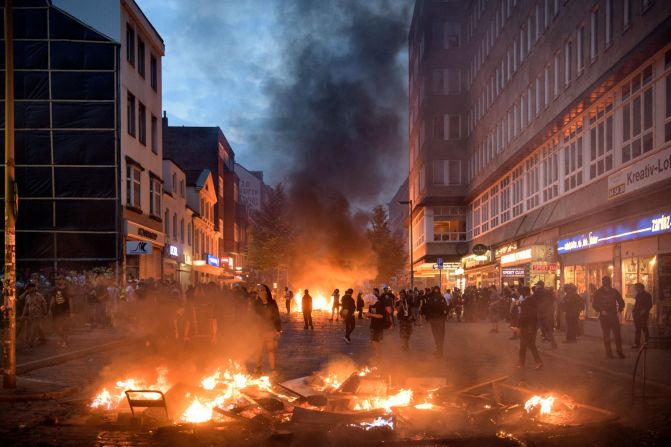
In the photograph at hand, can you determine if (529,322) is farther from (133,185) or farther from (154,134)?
(154,134)

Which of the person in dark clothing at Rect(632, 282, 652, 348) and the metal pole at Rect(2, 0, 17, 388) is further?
the person in dark clothing at Rect(632, 282, 652, 348)

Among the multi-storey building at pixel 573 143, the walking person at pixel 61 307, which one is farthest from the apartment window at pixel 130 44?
the multi-storey building at pixel 573 143

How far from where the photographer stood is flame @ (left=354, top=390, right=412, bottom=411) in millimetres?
8742

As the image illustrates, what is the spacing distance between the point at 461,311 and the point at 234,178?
3852 cm

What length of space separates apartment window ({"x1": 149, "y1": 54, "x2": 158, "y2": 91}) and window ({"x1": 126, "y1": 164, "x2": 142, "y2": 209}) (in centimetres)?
593

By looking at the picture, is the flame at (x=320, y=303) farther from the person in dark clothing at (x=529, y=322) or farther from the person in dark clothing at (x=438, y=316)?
the person in dark clothing at (x=529, y=322)

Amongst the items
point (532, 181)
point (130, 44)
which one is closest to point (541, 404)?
point (532, 181)

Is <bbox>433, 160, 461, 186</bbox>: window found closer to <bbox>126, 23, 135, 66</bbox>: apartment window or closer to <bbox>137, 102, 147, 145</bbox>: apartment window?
<bbox>137, 102, 147, 145</bbox>: apartment window

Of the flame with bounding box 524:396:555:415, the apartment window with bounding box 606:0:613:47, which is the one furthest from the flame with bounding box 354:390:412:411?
the apartment window with bounding box 606:0:613:47

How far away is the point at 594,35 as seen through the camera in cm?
2225

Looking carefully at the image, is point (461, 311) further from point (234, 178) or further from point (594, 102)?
point (234, 178)

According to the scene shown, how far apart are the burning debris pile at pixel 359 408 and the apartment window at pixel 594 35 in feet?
51.1

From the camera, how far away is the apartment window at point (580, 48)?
23391 millimetres

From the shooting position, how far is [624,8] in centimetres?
1925
